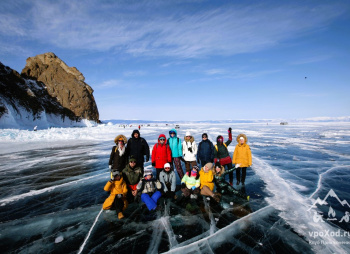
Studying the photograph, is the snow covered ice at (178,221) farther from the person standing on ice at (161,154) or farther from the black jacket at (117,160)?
the person standing on ice at (161,154)

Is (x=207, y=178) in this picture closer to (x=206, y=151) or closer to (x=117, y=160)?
(x=206, y=151)

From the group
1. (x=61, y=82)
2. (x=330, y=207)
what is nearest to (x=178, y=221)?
(x=330, y=207)

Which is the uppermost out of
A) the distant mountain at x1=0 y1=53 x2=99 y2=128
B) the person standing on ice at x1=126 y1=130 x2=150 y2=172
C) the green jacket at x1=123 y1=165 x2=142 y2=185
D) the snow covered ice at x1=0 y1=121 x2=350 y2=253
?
the distant mountain at x1=0 y1=53 x2=99 y2=128

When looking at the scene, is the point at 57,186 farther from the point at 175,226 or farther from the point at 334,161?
the point at 334,161

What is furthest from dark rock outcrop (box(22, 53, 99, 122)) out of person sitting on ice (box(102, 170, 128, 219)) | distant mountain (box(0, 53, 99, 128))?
person sitting on ice (box(102, 170, 128, 219))

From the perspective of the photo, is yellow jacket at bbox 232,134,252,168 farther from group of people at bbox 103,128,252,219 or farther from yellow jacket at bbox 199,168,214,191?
yellow jacket at bbox 199,168,214,191

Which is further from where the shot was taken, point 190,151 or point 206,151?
point 190,151

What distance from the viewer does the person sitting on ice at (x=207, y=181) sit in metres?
5.09

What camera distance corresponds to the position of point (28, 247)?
3.40 meters

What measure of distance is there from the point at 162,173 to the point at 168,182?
0.33 meters

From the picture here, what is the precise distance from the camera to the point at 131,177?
494 cm

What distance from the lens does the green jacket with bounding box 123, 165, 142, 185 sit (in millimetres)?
4938

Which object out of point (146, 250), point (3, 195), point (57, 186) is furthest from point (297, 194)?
point (3, 195)

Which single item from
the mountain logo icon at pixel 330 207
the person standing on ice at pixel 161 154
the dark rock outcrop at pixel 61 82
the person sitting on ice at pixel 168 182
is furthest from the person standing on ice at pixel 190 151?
the dark rock outcrop at pixel 61 82
